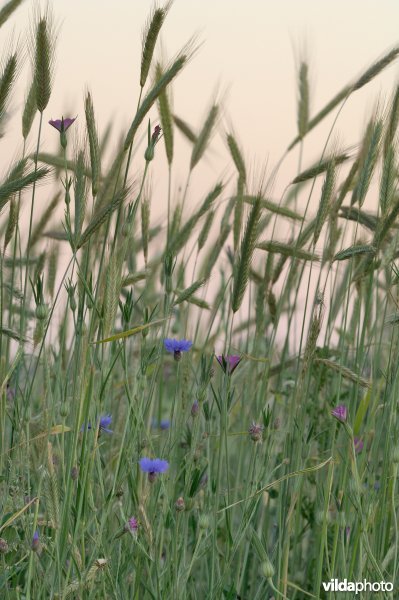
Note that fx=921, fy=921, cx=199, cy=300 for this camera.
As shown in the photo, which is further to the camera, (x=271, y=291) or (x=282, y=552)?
(x=271, y=291)

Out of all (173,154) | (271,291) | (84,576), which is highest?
(173,154)

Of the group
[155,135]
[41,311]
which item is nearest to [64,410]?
[41,311]

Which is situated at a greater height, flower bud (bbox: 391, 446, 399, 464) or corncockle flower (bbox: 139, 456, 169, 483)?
flower bud (bbox: 391, 446, 399, 464)

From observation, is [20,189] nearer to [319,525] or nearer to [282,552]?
[282,552]

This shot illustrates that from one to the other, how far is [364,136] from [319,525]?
3.09 ft

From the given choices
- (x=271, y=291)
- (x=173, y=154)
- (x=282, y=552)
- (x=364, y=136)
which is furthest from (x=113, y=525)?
(x=364, y=136)

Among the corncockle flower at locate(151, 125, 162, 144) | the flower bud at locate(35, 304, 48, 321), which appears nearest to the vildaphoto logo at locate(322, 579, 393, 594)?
the flower bud at locate(35, 304, 48, 321)

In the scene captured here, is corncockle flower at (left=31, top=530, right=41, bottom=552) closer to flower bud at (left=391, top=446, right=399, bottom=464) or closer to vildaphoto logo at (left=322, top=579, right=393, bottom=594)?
vildaphoto logo at (left=322, top=579, right=393, bottom=594)

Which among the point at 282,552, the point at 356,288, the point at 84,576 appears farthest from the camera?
the point at 356,288

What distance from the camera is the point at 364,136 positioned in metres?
2.27

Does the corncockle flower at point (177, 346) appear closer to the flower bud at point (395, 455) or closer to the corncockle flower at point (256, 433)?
the corncockle flower at point (256, 433)

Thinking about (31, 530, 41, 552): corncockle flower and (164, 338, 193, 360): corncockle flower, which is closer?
(31, 530, 41, 552): corncockle flower

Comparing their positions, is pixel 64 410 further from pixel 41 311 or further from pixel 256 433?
pixel 256 433

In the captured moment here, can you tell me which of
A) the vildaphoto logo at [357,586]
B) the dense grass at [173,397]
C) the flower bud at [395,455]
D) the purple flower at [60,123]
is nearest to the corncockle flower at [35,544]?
the dense grass at [173,397]
